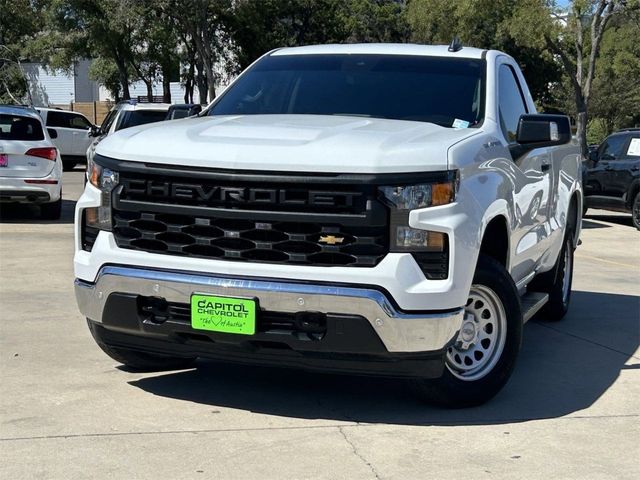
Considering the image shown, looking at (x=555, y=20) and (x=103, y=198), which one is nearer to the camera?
(x=103, y=198)

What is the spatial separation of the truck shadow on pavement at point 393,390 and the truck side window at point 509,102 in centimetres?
157

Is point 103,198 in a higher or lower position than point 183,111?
→ lower

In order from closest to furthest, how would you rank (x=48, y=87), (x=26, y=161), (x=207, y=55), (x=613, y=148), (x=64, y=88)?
(x=26, y=161), (x=613, y=148), (x=207, y=55), (x=48, y=87), (x=64, y=88)

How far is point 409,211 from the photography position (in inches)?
202

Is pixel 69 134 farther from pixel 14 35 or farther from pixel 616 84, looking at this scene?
pixel 616 84

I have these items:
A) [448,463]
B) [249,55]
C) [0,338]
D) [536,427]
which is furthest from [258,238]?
[249,55]

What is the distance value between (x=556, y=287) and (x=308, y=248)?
3862 millimetres

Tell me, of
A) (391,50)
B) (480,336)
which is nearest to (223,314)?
(480,336)

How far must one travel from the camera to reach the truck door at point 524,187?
260 inches

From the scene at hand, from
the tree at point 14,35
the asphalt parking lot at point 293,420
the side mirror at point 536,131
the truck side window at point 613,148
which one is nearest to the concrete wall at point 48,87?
the tree at point 14,35

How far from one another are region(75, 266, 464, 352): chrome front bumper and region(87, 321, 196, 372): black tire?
0.89m

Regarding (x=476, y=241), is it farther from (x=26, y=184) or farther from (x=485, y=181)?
(x=26, y=184)

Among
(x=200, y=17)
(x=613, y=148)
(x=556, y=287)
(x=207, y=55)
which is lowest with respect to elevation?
(x=613, y=148)

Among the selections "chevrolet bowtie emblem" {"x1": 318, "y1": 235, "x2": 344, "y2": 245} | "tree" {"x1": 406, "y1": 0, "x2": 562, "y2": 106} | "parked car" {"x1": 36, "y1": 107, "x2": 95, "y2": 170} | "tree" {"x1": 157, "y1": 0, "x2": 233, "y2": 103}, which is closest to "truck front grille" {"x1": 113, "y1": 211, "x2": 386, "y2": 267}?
"chevrolet bowtie emblem" {"x1": 318, "y1": 235, "x2": 344, "y2": 245}
